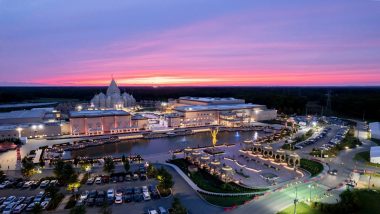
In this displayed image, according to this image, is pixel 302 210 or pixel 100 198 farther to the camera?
pixel 100 198

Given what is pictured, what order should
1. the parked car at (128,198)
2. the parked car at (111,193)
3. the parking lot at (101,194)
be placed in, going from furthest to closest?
the parked car at (111,193) < the parked car at (128,198) < the parking lot at (101,194)

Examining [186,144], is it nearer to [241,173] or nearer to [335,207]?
[241,173]

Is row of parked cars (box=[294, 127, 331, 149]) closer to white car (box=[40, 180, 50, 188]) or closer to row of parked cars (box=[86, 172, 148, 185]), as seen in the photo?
row of parked cars (box=[86, 172, 148, 185])

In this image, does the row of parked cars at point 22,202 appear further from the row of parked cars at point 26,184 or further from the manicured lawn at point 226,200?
the manicured lawn at point 226,200

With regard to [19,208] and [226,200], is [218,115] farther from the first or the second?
[19,208]

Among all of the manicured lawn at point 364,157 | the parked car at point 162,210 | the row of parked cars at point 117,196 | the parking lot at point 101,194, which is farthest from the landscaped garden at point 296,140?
the parked car at point 162,210

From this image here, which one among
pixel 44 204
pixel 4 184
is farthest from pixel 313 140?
pixel 4 184
